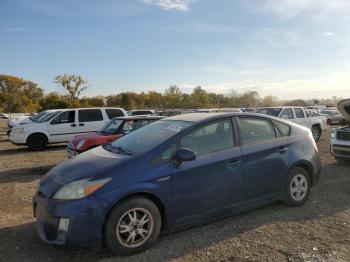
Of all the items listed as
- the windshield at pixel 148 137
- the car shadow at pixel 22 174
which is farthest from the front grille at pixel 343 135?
the car shadow at pixel 22 174

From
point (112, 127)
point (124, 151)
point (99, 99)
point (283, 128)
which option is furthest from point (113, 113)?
point (99, 99)

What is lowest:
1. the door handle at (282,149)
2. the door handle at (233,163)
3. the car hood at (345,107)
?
the door handle at (233,163)

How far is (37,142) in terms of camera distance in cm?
1605

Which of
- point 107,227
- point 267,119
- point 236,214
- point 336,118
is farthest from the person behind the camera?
point 336,118

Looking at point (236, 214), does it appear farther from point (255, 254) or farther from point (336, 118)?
point (336, 118)

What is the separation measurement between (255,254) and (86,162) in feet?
7.69

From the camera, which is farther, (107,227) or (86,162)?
(86,162)

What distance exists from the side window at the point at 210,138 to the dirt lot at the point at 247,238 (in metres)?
1.11

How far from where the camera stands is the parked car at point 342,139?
31.6ft

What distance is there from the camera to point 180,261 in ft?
13.8

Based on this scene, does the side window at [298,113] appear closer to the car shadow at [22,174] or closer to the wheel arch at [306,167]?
the car shadow at [22,174]

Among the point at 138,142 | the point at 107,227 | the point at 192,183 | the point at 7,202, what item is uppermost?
the point at 138,142

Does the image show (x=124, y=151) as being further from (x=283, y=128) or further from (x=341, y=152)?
(x=341, y=152)

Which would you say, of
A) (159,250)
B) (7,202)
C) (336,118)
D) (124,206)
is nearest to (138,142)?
(124,206)
